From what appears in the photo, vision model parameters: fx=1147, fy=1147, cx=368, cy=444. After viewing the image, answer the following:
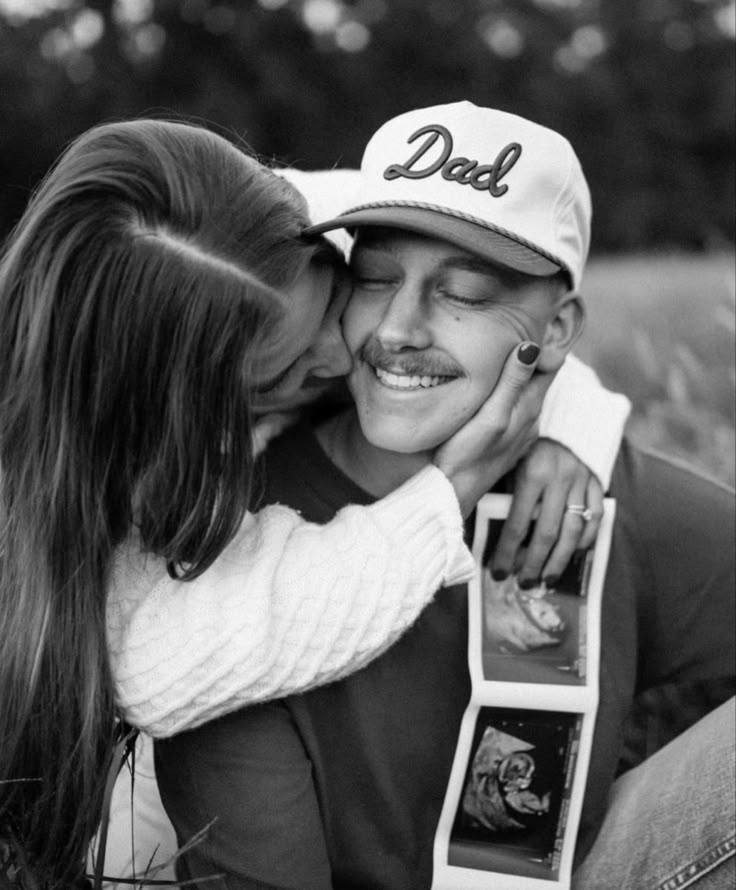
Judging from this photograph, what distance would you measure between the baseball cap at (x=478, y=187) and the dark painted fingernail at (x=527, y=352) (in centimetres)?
14

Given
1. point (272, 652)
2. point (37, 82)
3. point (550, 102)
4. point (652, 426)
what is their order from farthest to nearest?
point (550, 102) → point (37, 82) → point (652, 426) → point (272, 652)

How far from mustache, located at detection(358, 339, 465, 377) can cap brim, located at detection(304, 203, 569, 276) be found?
8.6 inches

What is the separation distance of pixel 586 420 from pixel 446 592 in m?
0.49

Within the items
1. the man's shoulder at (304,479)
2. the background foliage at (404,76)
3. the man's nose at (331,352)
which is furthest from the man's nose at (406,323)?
the background foliage at (404,76)

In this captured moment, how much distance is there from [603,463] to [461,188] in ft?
2.14

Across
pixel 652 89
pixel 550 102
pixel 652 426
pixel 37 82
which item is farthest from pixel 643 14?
pixel 652 426

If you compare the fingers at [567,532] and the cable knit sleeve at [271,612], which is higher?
the fingers at [567,532]

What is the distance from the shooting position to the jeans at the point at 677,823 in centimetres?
227

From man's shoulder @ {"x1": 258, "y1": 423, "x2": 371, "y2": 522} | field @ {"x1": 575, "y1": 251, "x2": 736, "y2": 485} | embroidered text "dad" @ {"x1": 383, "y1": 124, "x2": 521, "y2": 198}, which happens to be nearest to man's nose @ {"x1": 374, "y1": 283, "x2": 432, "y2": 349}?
embroidered text "dad" @ {"x1": 383, "y1": 124, "x2": 521, "y2": 198}

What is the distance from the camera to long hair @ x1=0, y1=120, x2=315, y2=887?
1909 mm

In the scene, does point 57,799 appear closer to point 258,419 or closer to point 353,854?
point 353,854

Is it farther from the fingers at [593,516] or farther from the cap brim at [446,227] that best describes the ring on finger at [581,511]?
the cap brim at [446,227]

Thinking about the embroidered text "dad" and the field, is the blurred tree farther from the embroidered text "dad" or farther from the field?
the embroidered text "dad"

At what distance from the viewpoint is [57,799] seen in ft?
6.75
